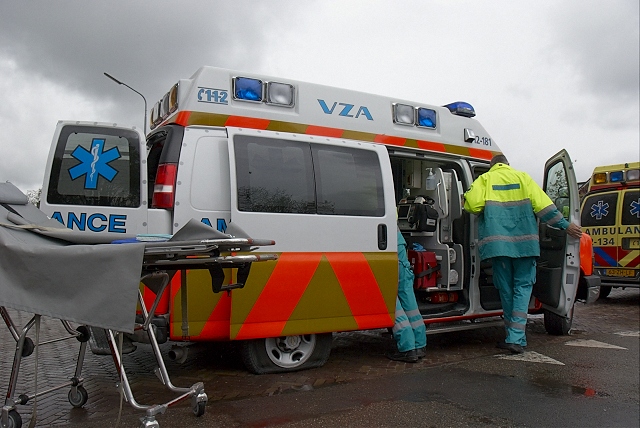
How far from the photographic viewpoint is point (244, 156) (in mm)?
4449

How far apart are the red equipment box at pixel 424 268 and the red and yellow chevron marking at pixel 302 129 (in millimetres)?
1169

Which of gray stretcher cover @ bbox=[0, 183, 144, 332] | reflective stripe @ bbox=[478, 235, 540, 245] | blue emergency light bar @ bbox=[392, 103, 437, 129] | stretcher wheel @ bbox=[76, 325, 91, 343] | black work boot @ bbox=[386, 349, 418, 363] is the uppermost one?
blue emergency light bar @ bbox=[392, 103, 437, 129]

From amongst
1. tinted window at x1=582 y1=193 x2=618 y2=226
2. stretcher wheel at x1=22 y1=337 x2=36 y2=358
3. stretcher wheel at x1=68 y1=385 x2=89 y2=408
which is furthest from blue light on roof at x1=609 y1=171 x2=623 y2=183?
stretcher wheel at x1=22 y1=337 x2=36 y2=358

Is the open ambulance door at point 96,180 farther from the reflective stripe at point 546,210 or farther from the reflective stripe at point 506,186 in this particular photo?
the reflective stripe at point 546,210

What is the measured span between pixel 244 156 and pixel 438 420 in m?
2.47

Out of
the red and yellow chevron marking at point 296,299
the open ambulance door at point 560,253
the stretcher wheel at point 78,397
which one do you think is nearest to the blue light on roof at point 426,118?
the open ambulance door at point 560,253

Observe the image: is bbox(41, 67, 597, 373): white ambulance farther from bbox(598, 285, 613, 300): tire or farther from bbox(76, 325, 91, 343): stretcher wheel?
bbox(598, 285, 613, 300): tire

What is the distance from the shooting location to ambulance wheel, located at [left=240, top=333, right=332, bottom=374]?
4613mm

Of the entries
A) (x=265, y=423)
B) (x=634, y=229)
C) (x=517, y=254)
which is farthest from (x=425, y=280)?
(x=634, y=229)

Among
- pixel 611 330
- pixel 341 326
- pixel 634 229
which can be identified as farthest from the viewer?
pixel 634 229

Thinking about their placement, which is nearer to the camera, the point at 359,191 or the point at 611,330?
the point at 359,191

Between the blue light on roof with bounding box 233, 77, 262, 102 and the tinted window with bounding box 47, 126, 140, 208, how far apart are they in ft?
3.27

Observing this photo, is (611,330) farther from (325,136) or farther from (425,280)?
(325,136)

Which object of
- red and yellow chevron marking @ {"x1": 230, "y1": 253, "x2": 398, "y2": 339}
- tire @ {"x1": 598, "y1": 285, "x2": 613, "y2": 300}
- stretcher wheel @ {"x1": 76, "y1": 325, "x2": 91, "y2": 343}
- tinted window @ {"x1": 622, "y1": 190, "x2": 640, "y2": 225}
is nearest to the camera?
stretcher wheel @ {"x1": 76, "y1": 325, "x2": 91, "y2": 343}
